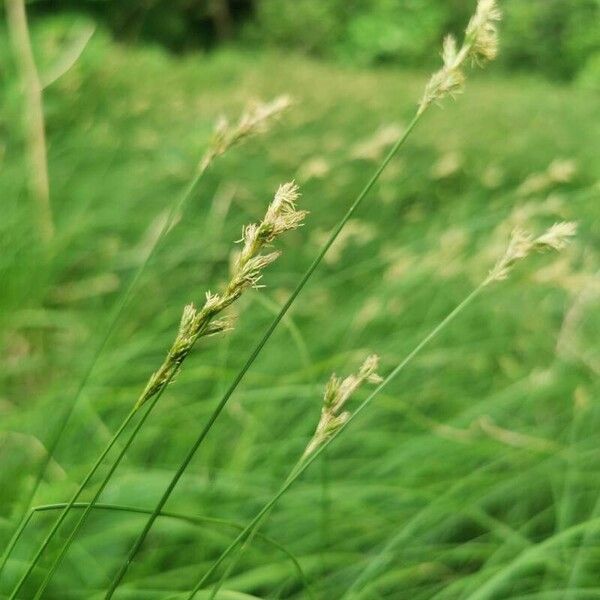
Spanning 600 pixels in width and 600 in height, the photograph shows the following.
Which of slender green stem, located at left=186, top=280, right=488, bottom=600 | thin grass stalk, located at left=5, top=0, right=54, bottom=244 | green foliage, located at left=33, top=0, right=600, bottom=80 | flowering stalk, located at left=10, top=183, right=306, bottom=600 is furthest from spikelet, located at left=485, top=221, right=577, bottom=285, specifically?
green foliage, located at left=33, top=0, right=600, bottom=80

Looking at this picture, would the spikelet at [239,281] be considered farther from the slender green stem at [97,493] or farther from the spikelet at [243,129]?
the spikelet at [243,129]

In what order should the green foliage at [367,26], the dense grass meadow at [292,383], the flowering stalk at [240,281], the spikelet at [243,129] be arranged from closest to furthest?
1. the flowering stalk at [240,281]
2. the spikelet at [243,129]
3. the dense grass meadow at [292,383]
4. the green foliage at [367,26]

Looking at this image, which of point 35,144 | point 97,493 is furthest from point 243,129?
point 35,144

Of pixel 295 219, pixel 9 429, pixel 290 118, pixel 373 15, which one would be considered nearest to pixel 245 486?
pixel 9 429

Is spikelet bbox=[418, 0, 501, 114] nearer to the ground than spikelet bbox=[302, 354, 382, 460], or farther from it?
farther from it

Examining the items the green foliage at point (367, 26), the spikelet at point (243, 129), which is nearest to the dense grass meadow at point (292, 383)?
the spikelet at point (243, 129)

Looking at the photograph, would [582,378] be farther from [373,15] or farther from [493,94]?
[373,15]

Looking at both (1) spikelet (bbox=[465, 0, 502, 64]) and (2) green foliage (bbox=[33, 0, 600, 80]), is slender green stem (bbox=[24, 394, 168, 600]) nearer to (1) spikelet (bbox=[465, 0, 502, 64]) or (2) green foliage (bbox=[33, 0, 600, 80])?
(1) spikelet (bbox=[465, 0, 502, 64])
